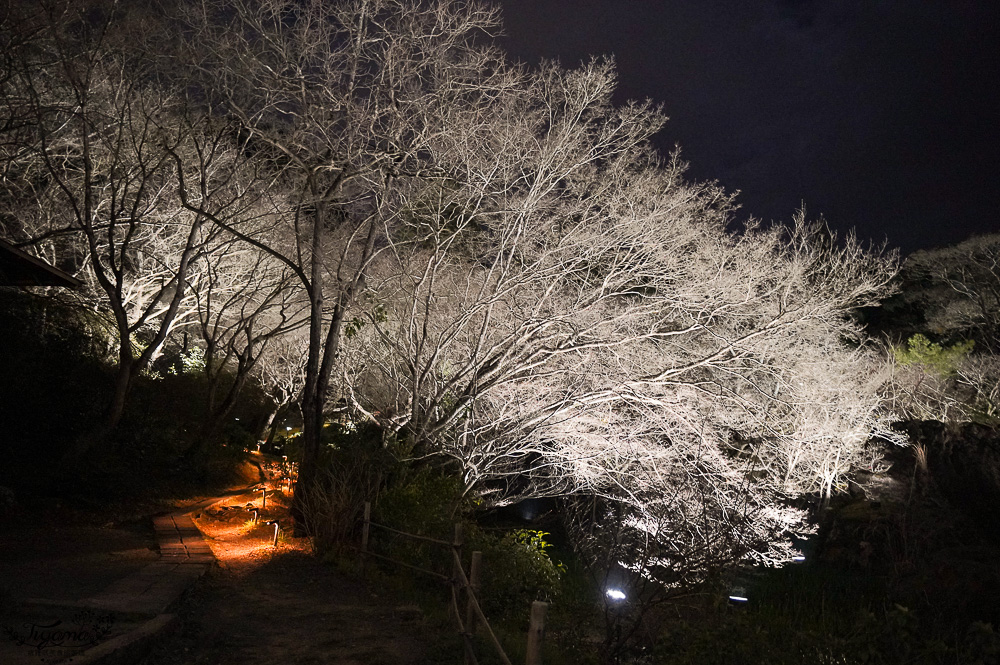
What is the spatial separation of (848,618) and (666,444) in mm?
3728

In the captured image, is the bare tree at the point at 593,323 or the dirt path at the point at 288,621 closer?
the dirt path at the point at 288,621

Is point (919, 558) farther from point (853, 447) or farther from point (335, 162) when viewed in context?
point (335, 162)

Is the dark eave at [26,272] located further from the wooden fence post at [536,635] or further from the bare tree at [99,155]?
the wooden fence post at [536,635]

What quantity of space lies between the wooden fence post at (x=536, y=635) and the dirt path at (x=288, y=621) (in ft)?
5.75

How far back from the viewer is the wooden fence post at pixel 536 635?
12.9 feet

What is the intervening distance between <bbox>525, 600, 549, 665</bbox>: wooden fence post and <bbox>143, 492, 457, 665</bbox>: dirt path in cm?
175

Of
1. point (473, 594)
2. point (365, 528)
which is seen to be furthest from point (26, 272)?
point (473, 594)

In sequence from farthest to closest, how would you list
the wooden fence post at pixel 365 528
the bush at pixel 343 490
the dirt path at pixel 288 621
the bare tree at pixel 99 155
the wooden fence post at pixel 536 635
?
the bare tree at pixel 99 155
the bush at pixel 343 490
the wooden fence post at pixel 365 528
the dirt path at pixel 288 621
the wooden fence post at pixel 536 635

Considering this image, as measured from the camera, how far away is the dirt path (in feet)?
17.1

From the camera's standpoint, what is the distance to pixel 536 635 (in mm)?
3963

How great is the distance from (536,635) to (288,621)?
3.22 meters

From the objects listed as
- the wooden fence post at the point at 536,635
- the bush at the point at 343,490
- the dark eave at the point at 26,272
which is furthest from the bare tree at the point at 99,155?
the wooden fence post at the point at 536,635

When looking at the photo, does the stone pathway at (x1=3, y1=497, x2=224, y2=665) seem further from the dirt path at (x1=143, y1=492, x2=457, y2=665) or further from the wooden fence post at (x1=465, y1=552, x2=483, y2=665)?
the wooden fence post at (x1=465, y1=552, x2=483, y2=665)

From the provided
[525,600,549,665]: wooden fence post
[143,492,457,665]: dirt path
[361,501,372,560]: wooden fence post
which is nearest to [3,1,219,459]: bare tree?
[143,492,457,665]: dirt path
